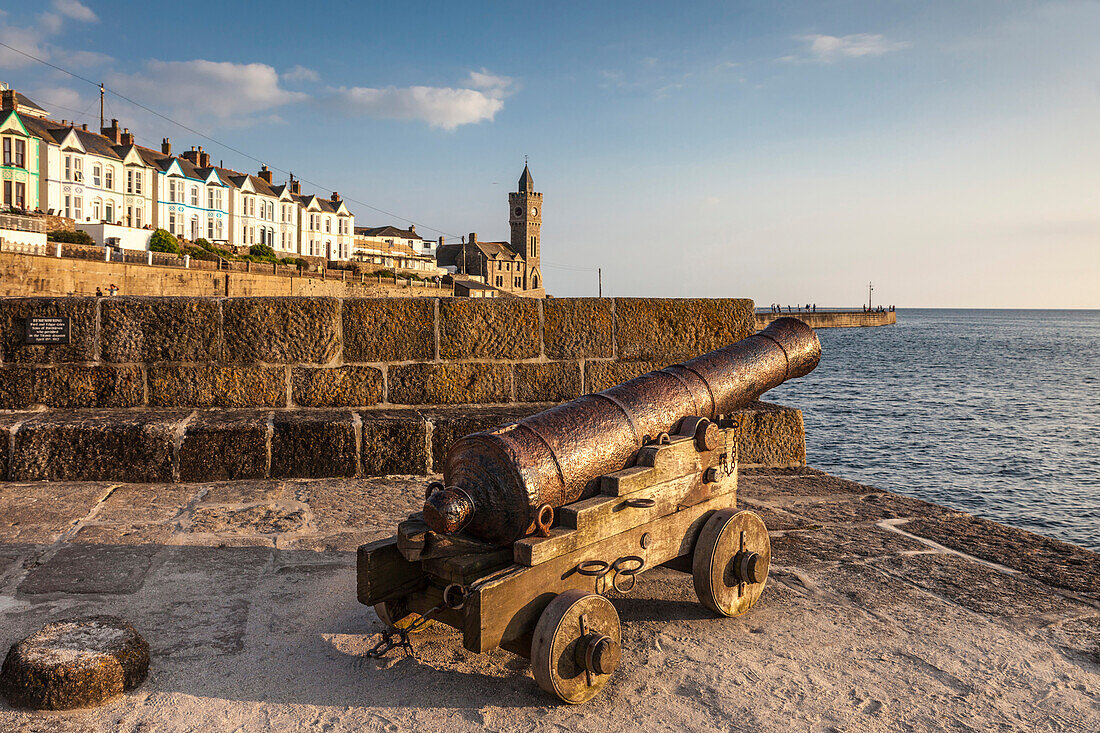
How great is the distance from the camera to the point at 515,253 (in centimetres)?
12738

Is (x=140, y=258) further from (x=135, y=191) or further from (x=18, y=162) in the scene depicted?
(x=135, y=191)

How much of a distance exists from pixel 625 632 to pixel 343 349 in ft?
11.7

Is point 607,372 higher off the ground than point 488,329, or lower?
lower

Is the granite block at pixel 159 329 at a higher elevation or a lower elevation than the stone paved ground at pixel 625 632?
higher

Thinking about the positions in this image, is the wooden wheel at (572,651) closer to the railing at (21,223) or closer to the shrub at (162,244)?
the railing at (21,223)

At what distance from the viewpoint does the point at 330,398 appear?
Result: 5.69 metres

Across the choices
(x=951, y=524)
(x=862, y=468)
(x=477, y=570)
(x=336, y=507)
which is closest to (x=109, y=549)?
(x=336, y=507)

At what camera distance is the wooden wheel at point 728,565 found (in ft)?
9.80

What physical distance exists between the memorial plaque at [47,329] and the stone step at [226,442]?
529 millimetres

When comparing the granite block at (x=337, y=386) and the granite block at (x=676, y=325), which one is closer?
the granite block at (x=337, y=386)

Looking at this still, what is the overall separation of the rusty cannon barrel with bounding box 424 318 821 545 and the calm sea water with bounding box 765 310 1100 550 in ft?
38.5

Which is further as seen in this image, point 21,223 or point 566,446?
point 21,223

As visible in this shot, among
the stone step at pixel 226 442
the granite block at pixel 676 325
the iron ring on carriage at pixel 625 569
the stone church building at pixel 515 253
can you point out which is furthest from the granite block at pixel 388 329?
the stone church building at pixel 515 253

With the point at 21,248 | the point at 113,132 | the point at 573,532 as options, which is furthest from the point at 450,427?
the point at 113,132
